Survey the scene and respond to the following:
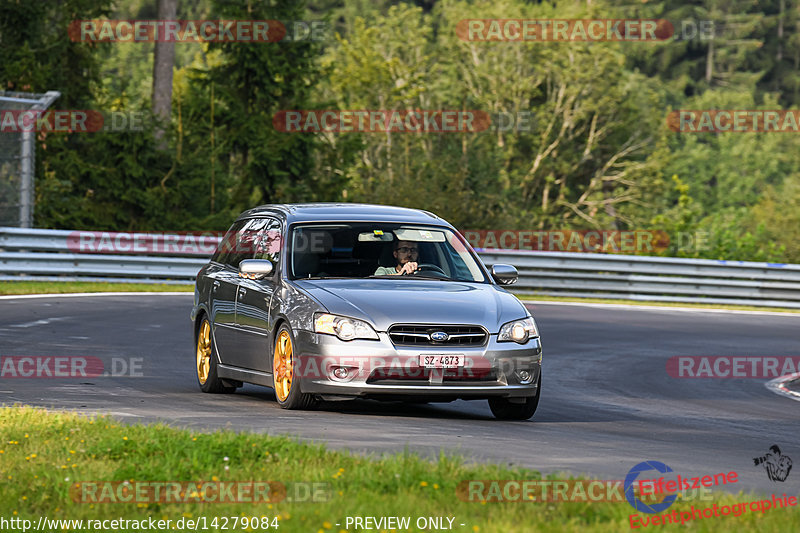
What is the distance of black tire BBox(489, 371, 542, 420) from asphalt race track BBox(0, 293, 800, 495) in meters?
0.21

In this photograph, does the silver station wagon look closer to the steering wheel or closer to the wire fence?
the steering wheel

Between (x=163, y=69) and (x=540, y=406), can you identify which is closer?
(x=540, y=406)

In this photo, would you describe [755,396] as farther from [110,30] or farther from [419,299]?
[110,30]

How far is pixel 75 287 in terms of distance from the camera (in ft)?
79.0

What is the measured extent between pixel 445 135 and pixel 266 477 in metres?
51.2

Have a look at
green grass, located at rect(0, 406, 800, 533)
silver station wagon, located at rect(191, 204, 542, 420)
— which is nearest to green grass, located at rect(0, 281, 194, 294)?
silver station wagon, located at rect(191, 204, 542, 420)

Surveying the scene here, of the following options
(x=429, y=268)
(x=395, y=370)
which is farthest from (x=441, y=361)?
(x=429, y=268)

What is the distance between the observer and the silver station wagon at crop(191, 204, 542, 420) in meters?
10.2

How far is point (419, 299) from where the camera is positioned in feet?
34.4

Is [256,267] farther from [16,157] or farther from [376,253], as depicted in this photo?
[16,157]

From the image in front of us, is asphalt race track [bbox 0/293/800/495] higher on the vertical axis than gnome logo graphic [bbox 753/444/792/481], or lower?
lower

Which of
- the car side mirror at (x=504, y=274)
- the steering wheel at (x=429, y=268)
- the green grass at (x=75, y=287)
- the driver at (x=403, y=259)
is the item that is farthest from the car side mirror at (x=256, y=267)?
the green grass at (x=75, y=287)

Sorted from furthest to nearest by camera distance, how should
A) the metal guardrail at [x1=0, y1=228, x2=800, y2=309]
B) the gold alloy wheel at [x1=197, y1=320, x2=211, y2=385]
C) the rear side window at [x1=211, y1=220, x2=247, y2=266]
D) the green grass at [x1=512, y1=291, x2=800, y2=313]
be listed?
1. the green grass at [x1=512, y1=291, x2=800, y2=313]
2. the metal guardrail at [x1=0, y1=228, x2=800, y2=309]
3. the rear side window at [x1=211, y1=220, x2=247, y2=266]
4. the gold alloy wheel at [x1=197, y1=320, x2=211, y2=385]

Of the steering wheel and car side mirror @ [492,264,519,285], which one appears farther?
car side mirror @ [492,264,519,285]
